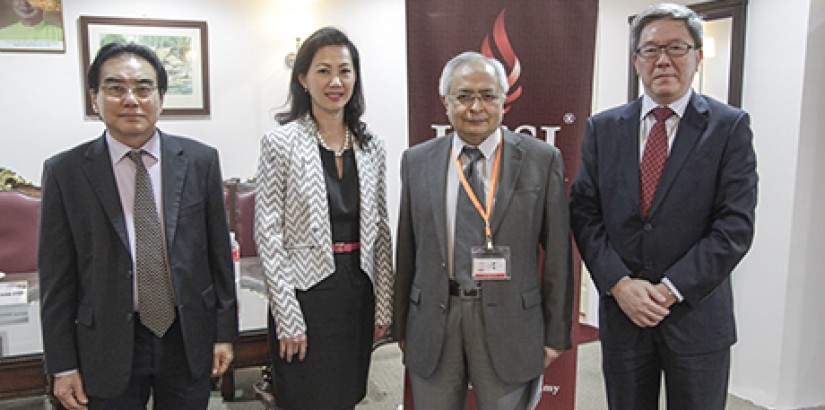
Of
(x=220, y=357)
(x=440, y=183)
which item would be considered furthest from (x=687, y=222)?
(x=220, y=357)

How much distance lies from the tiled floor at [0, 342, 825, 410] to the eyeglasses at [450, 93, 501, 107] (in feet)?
6.20

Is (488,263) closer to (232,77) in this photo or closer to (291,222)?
(291,222)

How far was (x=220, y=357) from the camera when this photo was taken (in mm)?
1758

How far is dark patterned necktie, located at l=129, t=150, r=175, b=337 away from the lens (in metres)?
1.60

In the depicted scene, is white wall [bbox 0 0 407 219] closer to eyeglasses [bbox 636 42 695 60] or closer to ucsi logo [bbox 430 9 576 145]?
ucsi logo [bbox 430 9 576 145]

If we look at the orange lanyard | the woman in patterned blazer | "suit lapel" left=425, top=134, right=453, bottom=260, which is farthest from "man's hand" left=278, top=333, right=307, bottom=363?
the orange lanyard

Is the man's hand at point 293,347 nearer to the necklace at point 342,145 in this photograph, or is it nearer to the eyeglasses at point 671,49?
the necklace at point 342,145

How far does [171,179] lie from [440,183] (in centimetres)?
73

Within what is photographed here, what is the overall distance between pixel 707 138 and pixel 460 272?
770 mm

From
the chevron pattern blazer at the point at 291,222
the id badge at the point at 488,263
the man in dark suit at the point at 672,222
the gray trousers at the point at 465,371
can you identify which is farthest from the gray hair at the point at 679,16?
the chevron pattern blazer at the point at 291,222

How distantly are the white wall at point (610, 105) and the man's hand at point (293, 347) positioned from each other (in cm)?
247

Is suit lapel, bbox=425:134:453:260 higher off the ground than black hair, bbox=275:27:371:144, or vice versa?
black hair, bbox=275:27:371:144

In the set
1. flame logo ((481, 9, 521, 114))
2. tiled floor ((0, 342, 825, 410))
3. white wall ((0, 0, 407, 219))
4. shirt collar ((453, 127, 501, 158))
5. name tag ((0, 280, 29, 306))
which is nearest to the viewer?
shirt collar ((453, 127, 501, 158))

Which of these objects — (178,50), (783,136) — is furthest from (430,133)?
(178,50)
